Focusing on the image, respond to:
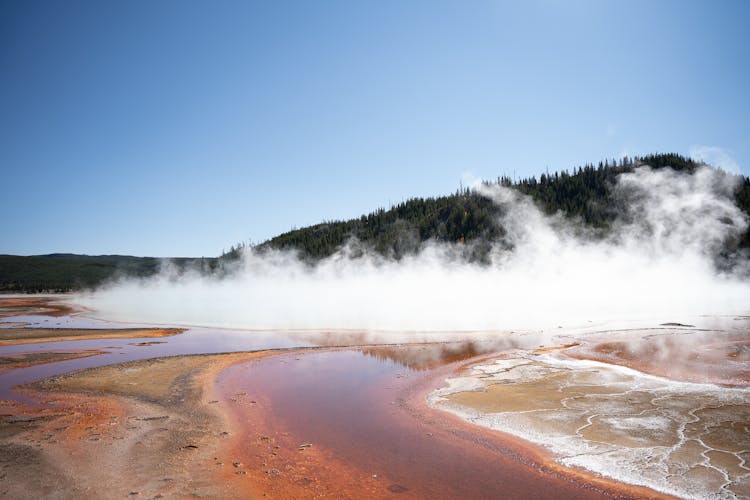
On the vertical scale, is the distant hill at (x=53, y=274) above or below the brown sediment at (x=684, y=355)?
above

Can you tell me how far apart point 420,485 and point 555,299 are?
136 ft

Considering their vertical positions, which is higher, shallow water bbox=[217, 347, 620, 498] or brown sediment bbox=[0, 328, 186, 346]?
brown sediment bbox=[0, 328, 186, 346]

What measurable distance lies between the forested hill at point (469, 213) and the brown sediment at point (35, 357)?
206ft

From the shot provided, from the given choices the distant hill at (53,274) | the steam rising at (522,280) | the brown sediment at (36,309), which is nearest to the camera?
the steam rising at (522,280)

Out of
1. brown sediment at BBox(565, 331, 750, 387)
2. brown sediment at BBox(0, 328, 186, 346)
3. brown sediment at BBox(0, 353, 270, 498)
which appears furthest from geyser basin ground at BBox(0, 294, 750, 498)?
brown sediment at BBox(0, 328, 186, 346)

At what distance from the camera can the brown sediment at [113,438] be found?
711 centimetres

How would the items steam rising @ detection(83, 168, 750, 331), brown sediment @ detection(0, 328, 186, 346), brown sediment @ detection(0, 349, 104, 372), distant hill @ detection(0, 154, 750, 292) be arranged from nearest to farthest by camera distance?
brown sediment @ detection(0, 349, 104, 372) → brown sediment @ detection(0, 328, 186, 346) → steam rising @ detection(83, 168, 750, 331) → distant hill @ detection(0, 154, 750, 292)

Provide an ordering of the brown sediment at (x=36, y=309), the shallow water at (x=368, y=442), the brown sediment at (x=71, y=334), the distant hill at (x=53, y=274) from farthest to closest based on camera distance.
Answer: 1. the distant hill at (x=53, y=274)
2. the brown sediment at (x=36, y=309)
3. the brown sediment at (x=71, y=334)
4. the shallow water at (x=368, y=442)

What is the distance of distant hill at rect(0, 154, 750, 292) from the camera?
269ft

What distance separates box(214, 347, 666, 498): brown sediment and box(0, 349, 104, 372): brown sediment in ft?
33.2

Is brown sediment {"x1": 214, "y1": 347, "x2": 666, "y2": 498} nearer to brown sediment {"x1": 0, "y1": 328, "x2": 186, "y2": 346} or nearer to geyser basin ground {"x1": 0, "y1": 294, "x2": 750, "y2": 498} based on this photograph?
geyser basin ground {"x1": 0, "y1": 294, "x2": 750, "y2": 498}

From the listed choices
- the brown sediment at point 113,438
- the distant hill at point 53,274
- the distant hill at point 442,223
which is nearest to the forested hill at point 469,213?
the distant hill at point 442,223

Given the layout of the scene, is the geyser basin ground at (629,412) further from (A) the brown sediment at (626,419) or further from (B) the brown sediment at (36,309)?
(B) the brown sediment at (36,309)

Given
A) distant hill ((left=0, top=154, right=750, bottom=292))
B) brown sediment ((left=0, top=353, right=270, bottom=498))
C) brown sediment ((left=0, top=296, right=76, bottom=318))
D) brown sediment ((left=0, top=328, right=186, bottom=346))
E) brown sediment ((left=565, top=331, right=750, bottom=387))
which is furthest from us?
distant hill ((left=0, top=154, right=750, bottom=292))
